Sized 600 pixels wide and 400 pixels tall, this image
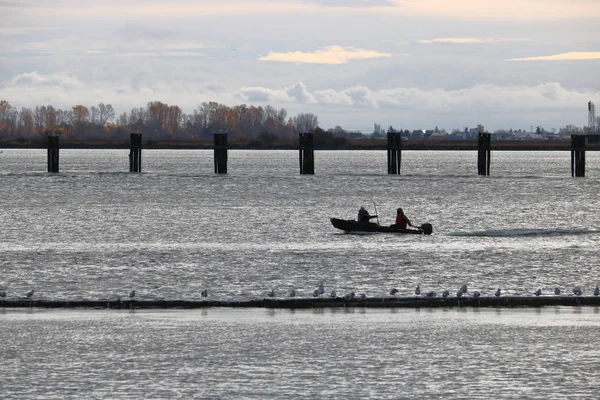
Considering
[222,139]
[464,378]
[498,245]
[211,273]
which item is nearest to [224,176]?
[222,139]

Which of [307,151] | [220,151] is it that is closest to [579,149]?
[307,151]

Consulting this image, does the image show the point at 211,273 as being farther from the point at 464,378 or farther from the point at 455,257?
the point at 464,378

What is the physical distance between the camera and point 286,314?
68.4 feet

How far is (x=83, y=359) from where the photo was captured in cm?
1609

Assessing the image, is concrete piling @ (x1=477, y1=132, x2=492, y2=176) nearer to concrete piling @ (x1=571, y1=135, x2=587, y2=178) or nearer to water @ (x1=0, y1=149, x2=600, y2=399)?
concrete piling @ (x1=571, y1=135, x2=587, y2=178)

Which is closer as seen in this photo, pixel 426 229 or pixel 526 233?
pixel 426 229

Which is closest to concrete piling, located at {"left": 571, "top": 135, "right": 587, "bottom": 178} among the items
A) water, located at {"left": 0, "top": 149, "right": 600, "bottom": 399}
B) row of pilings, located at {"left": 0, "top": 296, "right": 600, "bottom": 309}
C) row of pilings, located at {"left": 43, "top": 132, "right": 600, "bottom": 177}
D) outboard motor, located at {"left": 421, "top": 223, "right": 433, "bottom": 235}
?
row of pilings, located at {"left": 43, "top": 132, "right": 600, "bottom": 177}

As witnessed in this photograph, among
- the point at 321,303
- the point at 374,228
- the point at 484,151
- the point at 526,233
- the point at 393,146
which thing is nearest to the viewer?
the point at 321,303

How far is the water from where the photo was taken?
14.6 metres

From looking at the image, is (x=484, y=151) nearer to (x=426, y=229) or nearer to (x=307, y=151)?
(x=307, y=151)

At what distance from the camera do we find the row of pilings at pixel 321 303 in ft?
71.7

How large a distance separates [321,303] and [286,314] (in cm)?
121

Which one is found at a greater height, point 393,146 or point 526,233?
→ point 393,146

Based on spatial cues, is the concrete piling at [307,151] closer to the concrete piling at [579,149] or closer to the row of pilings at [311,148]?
the row of pilings at [311,148]
